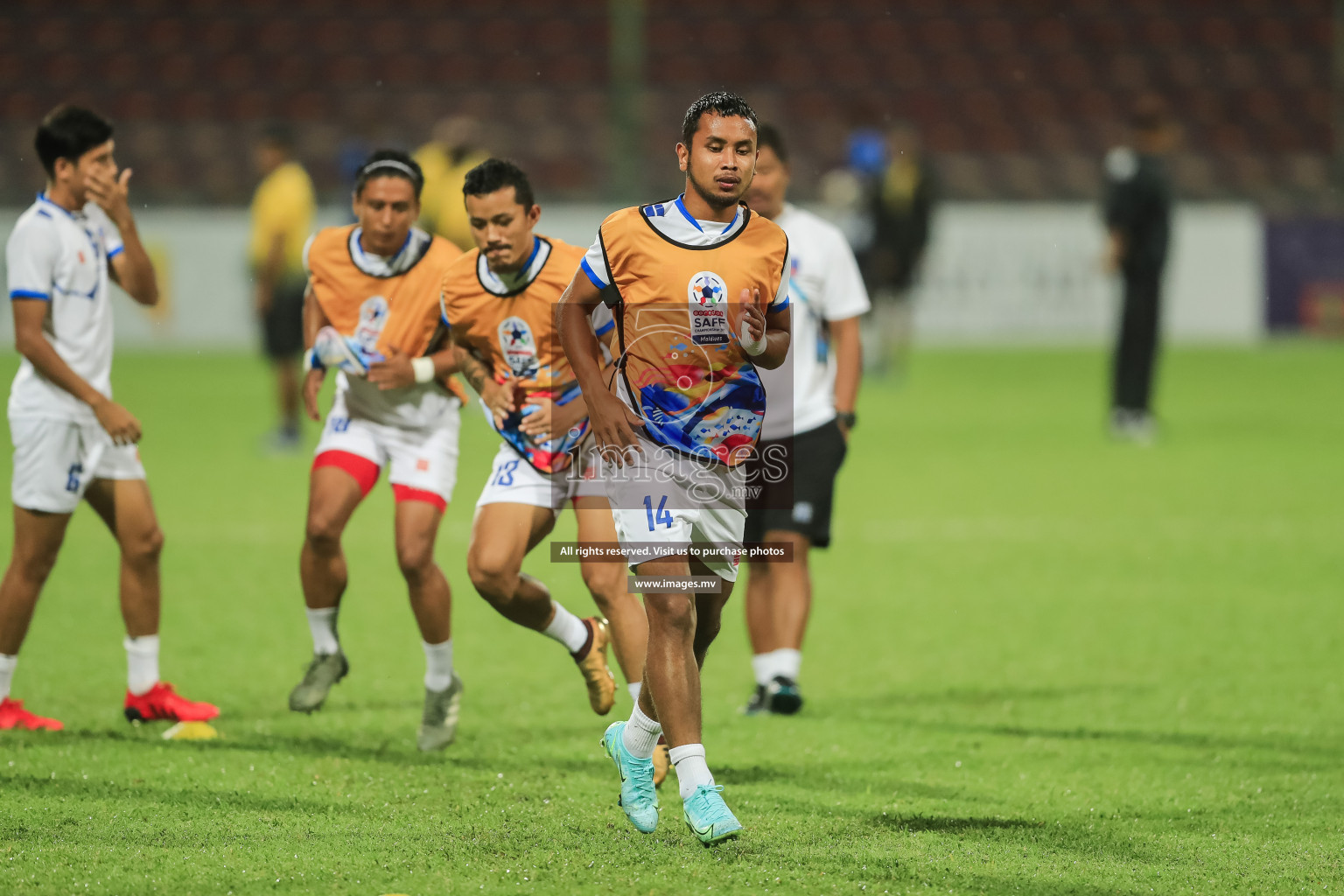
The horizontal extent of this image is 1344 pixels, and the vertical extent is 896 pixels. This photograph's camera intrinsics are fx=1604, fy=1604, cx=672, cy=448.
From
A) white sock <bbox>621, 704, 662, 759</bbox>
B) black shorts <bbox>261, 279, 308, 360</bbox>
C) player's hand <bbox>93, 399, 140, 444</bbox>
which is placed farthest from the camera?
black shorts <bbox>261, 279, 308, 360</bbox>

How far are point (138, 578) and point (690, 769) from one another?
2550 millimetres

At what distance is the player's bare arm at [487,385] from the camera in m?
5.21

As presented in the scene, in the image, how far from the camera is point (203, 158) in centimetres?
2375

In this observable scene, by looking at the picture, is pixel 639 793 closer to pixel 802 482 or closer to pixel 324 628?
pixel 324 628

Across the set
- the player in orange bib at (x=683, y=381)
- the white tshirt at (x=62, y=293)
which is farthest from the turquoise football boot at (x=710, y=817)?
the white tshirt at (x=62, y=293)

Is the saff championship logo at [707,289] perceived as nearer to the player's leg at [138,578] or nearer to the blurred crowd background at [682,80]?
the player's leg at [138,578]

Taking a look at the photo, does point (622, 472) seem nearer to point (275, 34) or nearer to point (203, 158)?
point (203, 158)

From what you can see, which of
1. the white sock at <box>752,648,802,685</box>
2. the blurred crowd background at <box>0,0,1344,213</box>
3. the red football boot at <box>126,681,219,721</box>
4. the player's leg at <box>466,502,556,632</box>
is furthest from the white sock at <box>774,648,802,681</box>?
the blurred crowd background at <box>0,0,1344,213</box>

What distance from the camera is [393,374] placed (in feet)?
18.3

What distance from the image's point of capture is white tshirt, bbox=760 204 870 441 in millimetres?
6348

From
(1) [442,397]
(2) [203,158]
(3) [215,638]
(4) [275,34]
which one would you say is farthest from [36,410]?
(4) [275,34]

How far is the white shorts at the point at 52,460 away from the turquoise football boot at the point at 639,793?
A: 230 cm

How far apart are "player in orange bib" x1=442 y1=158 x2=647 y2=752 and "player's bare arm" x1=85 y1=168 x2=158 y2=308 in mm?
1281

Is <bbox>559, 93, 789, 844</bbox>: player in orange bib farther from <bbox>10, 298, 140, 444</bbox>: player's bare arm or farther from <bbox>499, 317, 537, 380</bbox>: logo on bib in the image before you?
<bbox>10, 298, 140, 444</bbox>: player's bare arm
